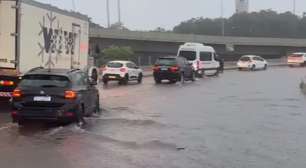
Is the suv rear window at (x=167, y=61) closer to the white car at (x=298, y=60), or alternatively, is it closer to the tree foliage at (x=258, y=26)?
the white car at (x=298, y=60)

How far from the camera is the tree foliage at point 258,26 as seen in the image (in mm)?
141750

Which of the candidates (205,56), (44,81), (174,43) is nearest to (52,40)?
(44,81)

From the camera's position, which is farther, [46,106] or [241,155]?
[46,106]

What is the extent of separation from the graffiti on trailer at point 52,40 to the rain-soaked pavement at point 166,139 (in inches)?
93.3

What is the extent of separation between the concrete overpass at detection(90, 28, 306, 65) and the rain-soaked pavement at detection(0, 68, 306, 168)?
56.7m

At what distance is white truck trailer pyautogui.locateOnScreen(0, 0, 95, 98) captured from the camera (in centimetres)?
1867

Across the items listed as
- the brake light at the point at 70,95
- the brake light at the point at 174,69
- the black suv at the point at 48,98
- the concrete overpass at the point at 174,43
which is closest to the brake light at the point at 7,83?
the black suv at the point at 48,98

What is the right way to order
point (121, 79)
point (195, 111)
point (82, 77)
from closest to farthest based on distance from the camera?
point (82, 77) < point (195, 111) < point (121, 79)

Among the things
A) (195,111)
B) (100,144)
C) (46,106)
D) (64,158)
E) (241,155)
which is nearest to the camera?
(64,158)

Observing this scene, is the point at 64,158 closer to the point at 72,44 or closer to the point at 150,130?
the point at 150,130

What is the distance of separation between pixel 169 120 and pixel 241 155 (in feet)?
20.6

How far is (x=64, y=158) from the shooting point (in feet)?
37.1

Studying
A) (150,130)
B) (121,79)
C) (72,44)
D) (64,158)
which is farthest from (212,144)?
(121,79)

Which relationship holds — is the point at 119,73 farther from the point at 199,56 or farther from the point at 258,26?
the point at 258,26
